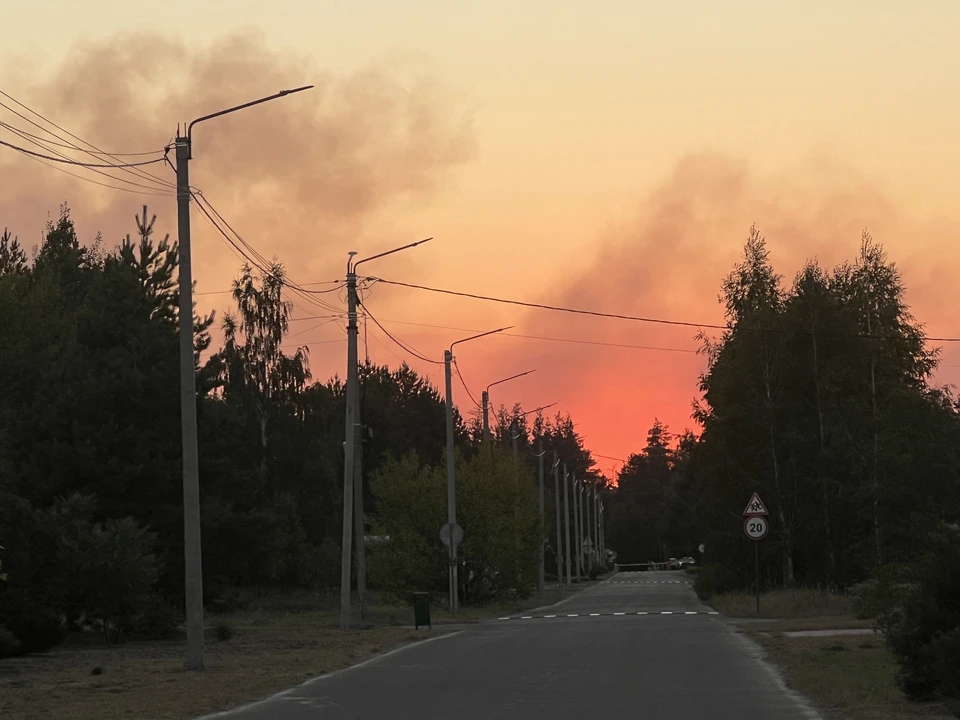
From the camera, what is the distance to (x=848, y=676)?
66.3 feet

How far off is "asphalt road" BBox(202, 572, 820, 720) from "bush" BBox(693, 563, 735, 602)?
27652 millimetres

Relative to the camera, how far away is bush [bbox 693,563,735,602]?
6144 centimetres

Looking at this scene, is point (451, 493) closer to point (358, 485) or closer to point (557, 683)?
point (358, 485)

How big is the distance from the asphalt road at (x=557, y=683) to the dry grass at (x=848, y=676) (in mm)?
413

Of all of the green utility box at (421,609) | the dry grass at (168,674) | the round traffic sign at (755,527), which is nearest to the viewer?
the dry grass at (168,674)

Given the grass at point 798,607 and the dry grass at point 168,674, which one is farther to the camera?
the grass at point 798,607

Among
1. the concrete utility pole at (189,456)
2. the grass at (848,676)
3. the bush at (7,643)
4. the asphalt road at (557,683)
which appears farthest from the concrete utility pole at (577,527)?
the concrete utility pole at (189,456)

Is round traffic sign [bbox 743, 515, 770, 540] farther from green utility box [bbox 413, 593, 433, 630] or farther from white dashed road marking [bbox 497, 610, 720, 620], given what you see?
green utility box [bbox 413, 593, 433, 630]

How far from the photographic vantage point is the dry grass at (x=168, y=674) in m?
18.6

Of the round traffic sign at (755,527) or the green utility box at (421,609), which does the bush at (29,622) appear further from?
the round traffic sign at (755,527)

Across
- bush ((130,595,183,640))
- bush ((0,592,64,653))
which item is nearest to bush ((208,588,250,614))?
bush ((130,595,183,640))

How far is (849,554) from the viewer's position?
5800 cm

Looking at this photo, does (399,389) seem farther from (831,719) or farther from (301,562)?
(831,719)

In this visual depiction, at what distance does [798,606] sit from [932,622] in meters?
26.8
